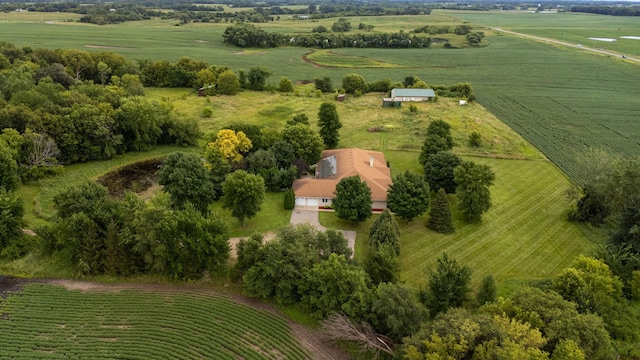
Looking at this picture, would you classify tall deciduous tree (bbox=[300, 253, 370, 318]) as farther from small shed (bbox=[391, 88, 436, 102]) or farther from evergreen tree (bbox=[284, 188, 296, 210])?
small shed (bbox=[391, 88, 436, 102])

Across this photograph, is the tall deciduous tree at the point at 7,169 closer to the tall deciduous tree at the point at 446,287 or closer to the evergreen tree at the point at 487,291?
the tall deciduous tree at the point at 446,287

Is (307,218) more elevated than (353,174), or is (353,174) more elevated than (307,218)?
A: (353,174)

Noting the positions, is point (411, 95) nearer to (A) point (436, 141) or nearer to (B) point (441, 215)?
(A) point (436, 141)

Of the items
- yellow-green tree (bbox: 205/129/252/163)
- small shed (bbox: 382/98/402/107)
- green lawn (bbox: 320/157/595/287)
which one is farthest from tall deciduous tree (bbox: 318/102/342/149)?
small shed (bbox: 382/98/402/107)

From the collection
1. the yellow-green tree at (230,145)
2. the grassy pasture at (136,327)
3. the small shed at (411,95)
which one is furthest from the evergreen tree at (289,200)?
the small shed at (411,95)

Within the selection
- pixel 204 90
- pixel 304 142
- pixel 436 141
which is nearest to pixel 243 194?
pixel 304 142

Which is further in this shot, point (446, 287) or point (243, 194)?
point (243, 194)

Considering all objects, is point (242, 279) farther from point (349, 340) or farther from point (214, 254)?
point (349, 340)
